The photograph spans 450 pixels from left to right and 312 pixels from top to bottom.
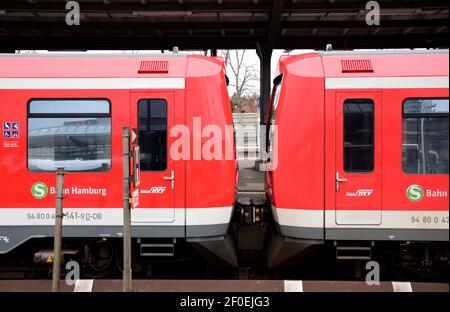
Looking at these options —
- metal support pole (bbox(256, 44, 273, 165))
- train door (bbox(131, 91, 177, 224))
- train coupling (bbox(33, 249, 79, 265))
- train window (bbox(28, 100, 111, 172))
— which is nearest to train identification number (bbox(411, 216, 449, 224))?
train door (bbox(131, 91, 177, 224))

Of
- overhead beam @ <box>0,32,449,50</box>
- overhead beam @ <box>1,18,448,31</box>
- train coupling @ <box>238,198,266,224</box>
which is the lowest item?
→ train coupling @ <box>238,198,266,224</box>

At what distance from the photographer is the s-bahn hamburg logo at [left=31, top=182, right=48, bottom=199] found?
5500 mm

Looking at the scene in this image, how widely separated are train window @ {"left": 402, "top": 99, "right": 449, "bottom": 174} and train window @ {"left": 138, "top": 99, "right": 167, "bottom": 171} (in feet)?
9.88

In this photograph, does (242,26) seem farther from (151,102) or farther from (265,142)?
(151,102)

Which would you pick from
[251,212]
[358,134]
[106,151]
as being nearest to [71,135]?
[106,151]

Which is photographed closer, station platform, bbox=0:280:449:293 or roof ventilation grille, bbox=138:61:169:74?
station platform, bbox=0:280:449:293

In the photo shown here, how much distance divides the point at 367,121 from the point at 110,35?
22.3 ft

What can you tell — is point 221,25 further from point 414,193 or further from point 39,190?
point 414,193

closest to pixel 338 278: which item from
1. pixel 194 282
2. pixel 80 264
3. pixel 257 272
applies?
pixel 257 272

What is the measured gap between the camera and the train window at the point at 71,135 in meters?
5.51

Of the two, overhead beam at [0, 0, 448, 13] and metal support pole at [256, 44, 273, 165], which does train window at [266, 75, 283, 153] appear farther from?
metal support pole at [256, 44, 273, 165]

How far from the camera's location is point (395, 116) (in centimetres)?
530

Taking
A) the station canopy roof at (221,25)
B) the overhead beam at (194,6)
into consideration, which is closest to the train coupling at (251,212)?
the station canopy roof at (221,25)

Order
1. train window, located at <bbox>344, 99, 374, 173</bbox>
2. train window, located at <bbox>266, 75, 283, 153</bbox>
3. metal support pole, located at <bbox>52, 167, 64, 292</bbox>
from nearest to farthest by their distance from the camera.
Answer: metal support pole, located at <bbox>52, 167, 64, 292</bbox>, train window, located at <bbox>344, 99, 374, 173</bbox>, train window, located at <bbox>266, 75, 283, 153</bbox>
